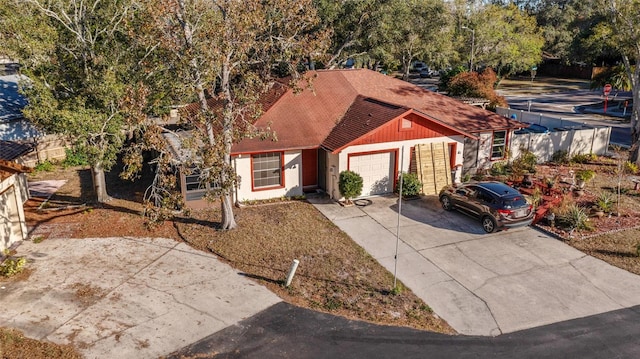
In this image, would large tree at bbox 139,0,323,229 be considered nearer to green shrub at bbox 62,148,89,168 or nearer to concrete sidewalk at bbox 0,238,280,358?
concrete sidewalk at bbox 0,238,280,358

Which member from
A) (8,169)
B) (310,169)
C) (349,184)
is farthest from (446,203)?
(8,169)

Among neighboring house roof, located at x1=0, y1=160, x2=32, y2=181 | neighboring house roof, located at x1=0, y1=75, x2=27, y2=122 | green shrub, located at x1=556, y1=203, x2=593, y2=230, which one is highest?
neighboring house roof, located at x1=0, y1=75, x2=27, y2=122

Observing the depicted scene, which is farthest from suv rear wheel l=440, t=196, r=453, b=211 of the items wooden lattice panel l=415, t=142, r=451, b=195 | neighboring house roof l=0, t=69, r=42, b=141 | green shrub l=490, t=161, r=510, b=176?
neighboring house roof l=0, t=69, r=42, b=141

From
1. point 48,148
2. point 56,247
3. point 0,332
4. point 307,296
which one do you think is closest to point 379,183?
point 307,296

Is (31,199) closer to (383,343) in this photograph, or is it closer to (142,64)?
(142,64)

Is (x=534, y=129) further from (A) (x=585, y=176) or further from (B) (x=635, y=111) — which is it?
(A) (x=585, y=176)

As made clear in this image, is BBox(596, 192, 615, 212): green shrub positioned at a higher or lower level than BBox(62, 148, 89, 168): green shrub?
lower
